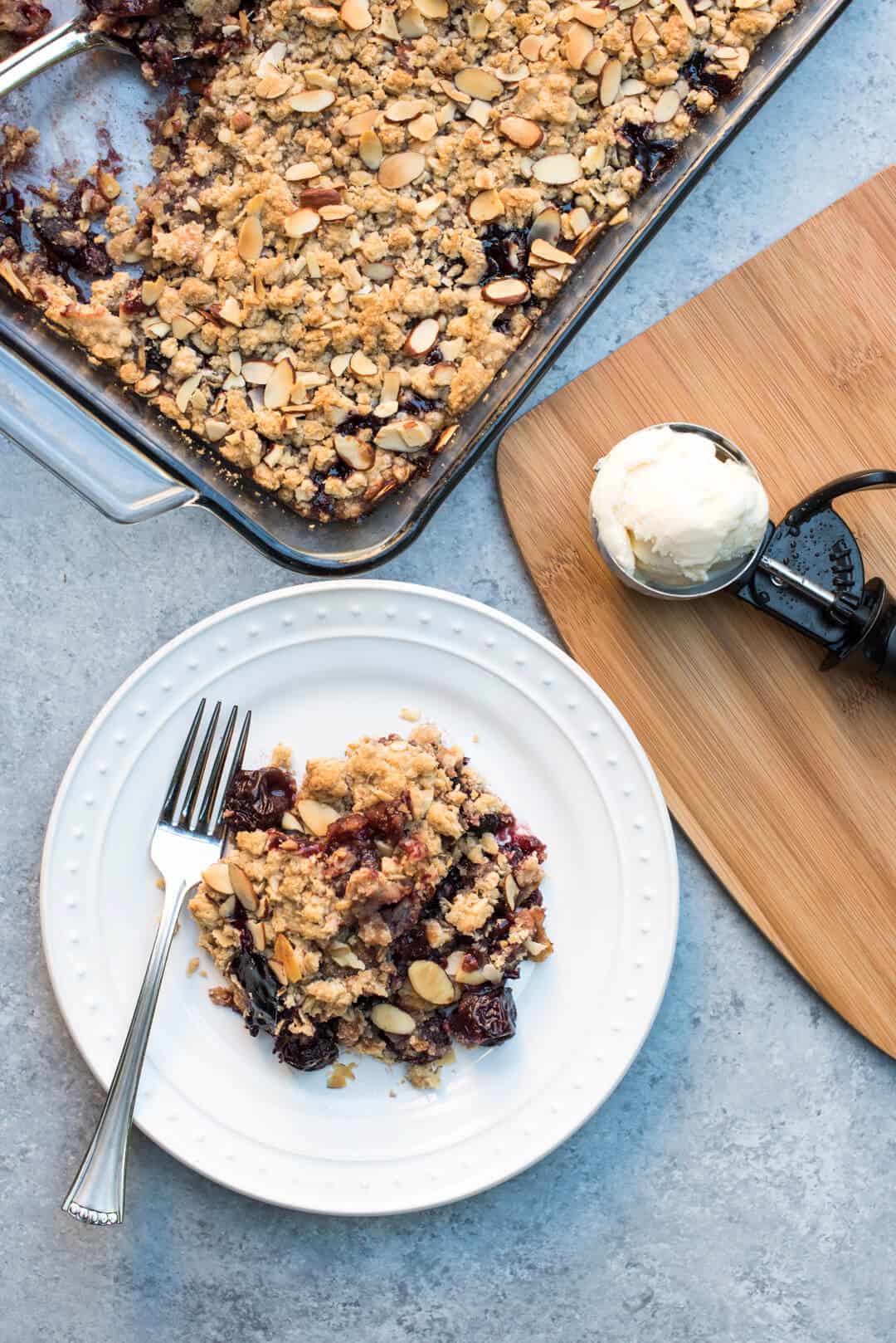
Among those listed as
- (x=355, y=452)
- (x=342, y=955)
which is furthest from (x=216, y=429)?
(x=342, y=955)

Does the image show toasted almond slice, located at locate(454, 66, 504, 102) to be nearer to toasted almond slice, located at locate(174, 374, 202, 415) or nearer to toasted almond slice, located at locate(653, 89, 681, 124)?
toasted almond slice, located at locate(653, 89, 681, 124)

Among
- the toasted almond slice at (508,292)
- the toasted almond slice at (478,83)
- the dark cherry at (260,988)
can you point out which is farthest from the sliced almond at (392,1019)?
the toasted almond slice at (478,83)

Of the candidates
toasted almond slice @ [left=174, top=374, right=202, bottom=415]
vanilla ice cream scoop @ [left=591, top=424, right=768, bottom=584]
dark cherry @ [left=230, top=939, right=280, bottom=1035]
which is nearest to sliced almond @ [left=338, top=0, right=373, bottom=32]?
toasted almond slice @ [left=174, top=374, right=202, bottom=415]

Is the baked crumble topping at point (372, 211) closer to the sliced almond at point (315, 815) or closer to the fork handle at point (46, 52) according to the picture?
the fork handle at point (46, 52)

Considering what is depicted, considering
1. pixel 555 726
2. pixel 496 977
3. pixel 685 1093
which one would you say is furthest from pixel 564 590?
pixel 685 1093

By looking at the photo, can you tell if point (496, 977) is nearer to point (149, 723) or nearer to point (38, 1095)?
point (149, 723)

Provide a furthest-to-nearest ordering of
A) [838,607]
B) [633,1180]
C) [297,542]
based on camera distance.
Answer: [633,1180] < [838,607] < [297,542]

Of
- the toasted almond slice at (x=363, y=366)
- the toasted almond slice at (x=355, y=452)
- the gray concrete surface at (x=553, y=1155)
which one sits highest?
the toasted almond slice at (x=363, y=366)
